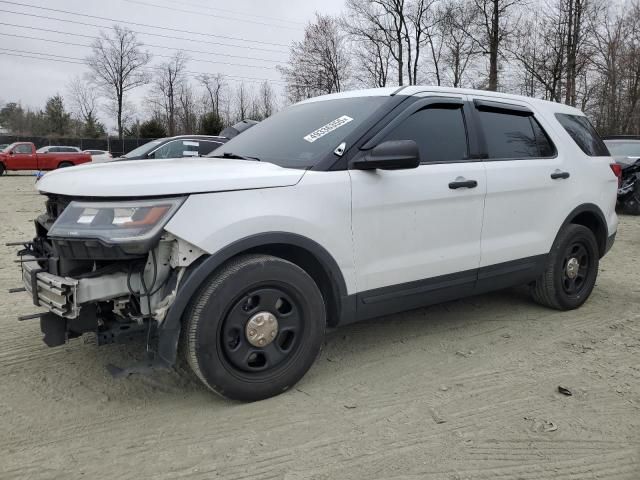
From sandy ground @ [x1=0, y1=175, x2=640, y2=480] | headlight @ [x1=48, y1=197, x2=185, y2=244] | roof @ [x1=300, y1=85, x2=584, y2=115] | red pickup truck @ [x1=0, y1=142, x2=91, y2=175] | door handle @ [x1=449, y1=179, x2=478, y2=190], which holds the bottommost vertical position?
sandy ground @ [x1=0, y1=175, x2=640, y2=480]

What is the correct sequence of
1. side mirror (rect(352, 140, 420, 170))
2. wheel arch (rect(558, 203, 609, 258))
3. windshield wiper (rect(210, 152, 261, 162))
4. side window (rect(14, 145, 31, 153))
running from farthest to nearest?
side window (rect(14, 145, 31, 153))
wheel arch (rect(558, 203, 609, 258))
windshield wiper (rect(210, 152, 261, 162))
side mirror (rect(352, 140, 420, 170))

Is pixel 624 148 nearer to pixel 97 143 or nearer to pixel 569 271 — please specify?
pixel 569 271

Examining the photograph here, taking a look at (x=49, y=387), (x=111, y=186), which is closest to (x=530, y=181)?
(x=111, y=186)

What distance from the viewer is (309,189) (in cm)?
305

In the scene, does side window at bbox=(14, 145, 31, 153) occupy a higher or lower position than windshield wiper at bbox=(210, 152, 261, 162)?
higher

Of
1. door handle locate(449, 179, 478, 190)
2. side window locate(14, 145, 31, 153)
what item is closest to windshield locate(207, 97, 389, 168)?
door handle locate(449, 179, 478, 190)

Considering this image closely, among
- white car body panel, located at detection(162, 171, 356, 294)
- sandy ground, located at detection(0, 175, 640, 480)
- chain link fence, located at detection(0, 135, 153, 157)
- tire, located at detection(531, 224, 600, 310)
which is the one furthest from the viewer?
chain link fence, located at detection(0, 135, 153, 157)

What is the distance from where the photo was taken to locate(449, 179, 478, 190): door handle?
3.65 meters

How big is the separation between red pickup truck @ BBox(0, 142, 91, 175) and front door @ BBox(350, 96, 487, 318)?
87.2 ft

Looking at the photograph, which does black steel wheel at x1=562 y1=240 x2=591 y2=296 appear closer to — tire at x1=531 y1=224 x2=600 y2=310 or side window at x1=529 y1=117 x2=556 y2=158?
tire at x1=531 y1=224 x2=600 y2=310

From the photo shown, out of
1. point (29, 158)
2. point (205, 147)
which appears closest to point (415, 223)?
point (205, 147)

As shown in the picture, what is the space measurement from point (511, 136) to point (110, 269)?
10.3 ft

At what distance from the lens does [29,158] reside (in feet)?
87.6

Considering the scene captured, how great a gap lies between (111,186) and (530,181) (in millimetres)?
3090
